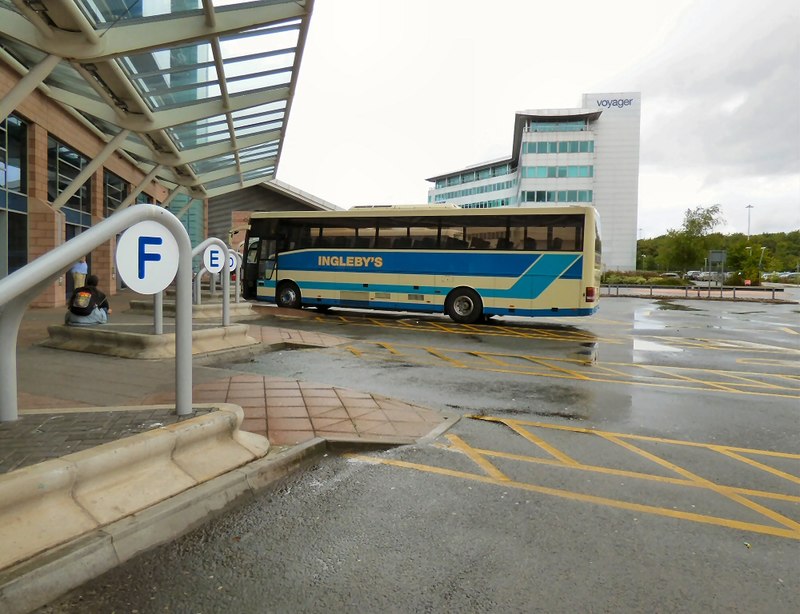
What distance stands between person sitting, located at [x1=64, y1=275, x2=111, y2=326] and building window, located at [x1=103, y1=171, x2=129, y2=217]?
51.0 ft

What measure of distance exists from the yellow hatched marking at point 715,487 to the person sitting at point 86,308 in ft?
26.3

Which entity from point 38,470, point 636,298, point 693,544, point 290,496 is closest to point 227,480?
point 290,496

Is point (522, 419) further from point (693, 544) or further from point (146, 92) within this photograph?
point (146, 92)

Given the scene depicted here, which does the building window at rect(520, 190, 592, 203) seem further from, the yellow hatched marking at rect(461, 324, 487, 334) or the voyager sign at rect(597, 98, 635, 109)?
the yellow hatched marking at rect(461, 324, 487, 334)

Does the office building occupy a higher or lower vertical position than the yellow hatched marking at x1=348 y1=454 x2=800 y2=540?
higher

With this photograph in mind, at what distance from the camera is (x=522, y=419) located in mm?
6066

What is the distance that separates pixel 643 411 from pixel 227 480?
16.0ft

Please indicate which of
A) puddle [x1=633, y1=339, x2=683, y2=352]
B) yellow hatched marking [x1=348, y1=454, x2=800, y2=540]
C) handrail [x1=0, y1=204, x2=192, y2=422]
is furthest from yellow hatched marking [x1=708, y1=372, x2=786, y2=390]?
handrail [x1=0, y1=204, x2=192, y2=422]

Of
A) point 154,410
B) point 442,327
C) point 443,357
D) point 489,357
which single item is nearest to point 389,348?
point 443,357

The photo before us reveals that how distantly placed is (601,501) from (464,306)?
12751 mm

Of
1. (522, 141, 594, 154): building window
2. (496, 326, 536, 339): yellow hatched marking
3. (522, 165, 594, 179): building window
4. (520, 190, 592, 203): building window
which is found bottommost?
(496, 326, 536, 339): yellow hatched marking

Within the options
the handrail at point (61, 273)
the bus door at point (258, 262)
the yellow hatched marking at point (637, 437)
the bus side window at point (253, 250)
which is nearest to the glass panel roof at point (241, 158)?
the bus side window at point (253, 250)

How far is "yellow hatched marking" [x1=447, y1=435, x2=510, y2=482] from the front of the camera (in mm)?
4359

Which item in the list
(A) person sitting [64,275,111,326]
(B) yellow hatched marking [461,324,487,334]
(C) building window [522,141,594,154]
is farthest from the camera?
(C) building window [522,141,594,154]
